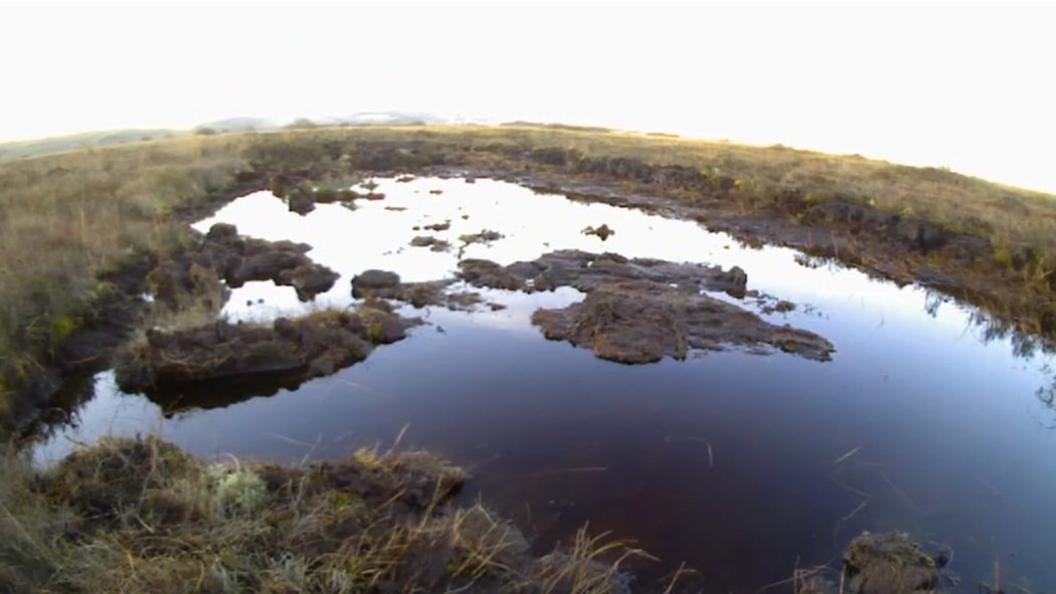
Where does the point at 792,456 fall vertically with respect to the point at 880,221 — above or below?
below

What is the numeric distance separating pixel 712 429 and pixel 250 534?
677 centimetres

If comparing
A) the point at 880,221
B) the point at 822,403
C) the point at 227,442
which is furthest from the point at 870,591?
the point at 880,221

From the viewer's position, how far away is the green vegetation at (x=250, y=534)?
547cm

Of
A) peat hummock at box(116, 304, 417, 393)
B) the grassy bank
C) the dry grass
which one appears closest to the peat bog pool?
peat hummock at box(116, 304, 417, 393)

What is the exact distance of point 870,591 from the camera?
6738mm

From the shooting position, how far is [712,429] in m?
10.2

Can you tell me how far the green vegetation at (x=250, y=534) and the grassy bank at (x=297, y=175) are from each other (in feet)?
13.3

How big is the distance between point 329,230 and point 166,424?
14.3 m

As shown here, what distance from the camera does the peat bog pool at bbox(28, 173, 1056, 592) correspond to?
795 cm

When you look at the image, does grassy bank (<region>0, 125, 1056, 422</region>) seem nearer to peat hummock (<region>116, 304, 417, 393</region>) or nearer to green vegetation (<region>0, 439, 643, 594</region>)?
peat hummock (<region>116, 304, 417, 393</region>)

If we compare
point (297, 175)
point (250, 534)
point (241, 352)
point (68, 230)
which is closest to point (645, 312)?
point (241, 352)

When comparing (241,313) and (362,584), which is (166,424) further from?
(362,584)

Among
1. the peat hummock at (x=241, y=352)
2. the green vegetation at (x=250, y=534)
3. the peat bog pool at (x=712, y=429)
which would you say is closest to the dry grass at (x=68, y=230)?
the peat bog pool at (x=712, y=429)

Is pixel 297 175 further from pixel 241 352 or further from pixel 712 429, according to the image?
pixel 712 429
